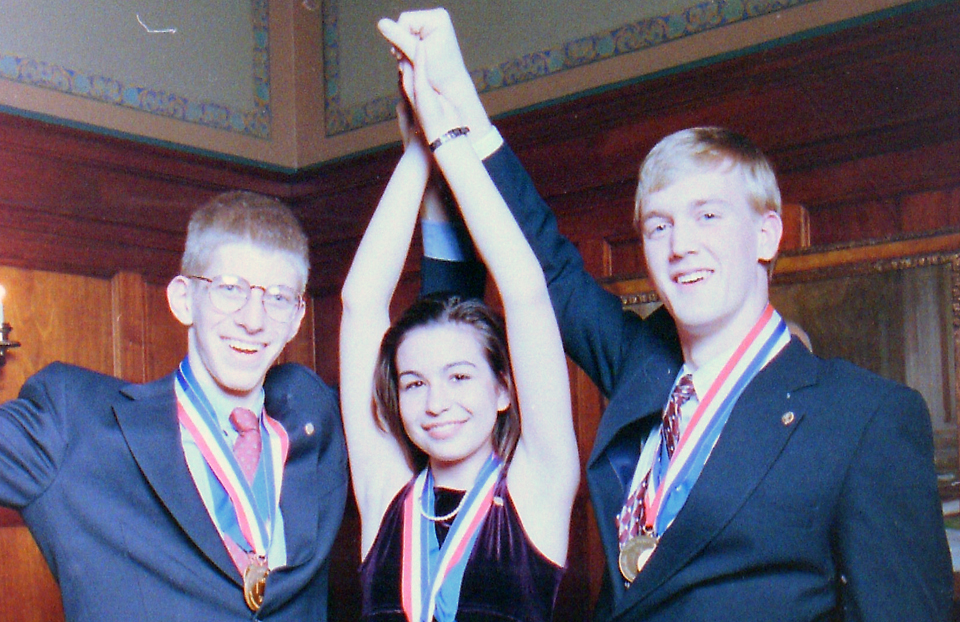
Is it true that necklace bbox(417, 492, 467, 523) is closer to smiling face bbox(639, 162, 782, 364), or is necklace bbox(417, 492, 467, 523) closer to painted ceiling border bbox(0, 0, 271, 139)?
smiling face bbox(639, 162, 782, 364)

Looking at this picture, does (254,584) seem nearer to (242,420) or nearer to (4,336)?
(242,420)

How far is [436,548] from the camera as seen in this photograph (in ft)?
5.64

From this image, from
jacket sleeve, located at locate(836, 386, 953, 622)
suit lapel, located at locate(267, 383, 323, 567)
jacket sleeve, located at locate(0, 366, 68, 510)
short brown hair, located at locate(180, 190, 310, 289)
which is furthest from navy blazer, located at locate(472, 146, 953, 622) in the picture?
jacket sleeve, located at locate(0, 366, 68, 510)

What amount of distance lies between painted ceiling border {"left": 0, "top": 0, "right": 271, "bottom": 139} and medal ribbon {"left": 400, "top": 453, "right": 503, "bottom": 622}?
8.11 ft

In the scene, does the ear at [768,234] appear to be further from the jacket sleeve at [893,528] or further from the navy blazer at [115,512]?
the navy blazer at [115,512]

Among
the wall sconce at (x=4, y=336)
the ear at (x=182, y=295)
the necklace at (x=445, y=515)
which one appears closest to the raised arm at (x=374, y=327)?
the necklace at (x=445, y=515)

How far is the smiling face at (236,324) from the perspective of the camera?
1829 mm

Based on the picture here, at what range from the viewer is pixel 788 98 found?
2.81m

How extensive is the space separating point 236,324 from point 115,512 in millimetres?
416

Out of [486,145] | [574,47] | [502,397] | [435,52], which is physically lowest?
[502,397]

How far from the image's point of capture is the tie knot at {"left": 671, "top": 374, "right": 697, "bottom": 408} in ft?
5.41

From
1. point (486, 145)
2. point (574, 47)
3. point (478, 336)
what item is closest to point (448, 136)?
point (486, 145)

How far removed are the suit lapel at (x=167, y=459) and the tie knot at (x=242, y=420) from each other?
0.11 metres

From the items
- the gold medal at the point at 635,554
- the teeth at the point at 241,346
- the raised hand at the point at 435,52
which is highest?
the raised hand at the point at 435,52
